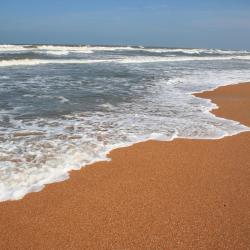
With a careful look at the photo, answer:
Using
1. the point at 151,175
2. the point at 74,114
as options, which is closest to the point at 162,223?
the point at 151,175

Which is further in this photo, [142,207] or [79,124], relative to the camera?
[79,124]

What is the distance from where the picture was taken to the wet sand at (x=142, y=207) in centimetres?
346

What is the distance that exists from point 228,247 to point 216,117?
5.36 meters

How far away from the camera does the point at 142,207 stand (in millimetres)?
4062

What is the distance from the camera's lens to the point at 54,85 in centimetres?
1322

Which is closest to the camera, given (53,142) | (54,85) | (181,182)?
(181,182)

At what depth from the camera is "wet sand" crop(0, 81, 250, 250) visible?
346cm

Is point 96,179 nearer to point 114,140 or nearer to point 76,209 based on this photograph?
point 76,209

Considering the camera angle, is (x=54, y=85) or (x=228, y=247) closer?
(x=228, y=247)

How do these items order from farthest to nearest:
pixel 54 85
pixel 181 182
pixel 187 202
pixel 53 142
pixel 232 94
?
pixel 54 85, pixel 232 94, pixel 53 142, pixel 181 182, pixel 187 202

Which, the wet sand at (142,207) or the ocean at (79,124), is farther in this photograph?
the ocean at (79,124)

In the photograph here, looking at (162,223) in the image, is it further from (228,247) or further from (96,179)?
(96,179)

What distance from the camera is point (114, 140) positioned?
636 cm

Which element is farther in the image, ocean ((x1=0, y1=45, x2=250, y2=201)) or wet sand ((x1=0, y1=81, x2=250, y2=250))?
ocean ((x1=0, y1=45, x2=250, y2=201))
